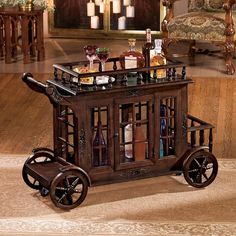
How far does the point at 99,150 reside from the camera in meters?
5.27

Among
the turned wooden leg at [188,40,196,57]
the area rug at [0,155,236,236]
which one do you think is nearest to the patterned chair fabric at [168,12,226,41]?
the turned wooden leg at [188,40,196,57]

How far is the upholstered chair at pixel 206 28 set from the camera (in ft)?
27.6

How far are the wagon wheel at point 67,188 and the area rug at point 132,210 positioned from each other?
0.05 m

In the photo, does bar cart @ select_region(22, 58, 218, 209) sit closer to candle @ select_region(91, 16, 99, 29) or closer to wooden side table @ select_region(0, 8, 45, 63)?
wooden side table @ select_region(0, 8, 45, 63)

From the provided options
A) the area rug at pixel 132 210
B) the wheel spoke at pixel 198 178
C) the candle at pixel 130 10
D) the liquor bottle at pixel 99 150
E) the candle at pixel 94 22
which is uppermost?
the candle at pixel 130 10

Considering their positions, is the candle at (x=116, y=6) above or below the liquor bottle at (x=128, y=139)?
above

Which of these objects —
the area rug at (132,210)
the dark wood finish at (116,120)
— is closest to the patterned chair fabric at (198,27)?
the area rug at (132,210)

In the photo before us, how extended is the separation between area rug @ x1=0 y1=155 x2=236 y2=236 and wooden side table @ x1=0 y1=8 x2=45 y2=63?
334 cm

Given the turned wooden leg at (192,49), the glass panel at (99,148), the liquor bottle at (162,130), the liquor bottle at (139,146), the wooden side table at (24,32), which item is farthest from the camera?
the turned wooden leg at (192,49)

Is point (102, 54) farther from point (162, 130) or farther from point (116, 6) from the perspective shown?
point (116, 6)

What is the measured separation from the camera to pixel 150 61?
552 cm

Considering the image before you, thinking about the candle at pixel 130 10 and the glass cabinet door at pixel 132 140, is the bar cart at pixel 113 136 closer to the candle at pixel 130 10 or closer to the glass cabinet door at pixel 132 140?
the glass cabinet door at pixel 132 140

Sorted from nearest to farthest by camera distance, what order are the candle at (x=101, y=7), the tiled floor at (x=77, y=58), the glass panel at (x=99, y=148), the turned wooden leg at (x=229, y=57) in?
the glass panel at (x=99, y=148) → the turned wooden leg at (x=229, y=57) → the tiled floor at (x=77, y=58) → the candle at (x=101, y=7)

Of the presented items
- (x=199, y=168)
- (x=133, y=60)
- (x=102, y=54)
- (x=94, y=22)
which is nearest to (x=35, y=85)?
(x=102, y=54)
